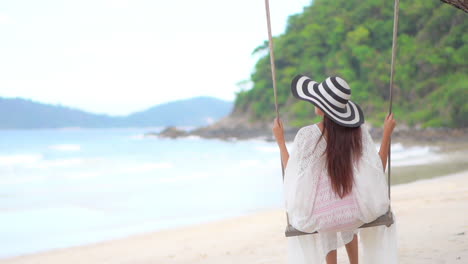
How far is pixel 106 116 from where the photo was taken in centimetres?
6875

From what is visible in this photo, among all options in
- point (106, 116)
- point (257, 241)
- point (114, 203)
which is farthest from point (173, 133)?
point (257, 241)

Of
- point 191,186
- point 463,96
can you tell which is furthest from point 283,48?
point 191,186

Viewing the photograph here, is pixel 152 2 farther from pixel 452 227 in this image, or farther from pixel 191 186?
pixel 452 227

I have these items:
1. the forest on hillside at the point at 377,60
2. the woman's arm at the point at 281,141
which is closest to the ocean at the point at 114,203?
the woman's arm at the point at 281,141

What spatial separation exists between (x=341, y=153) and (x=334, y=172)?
0.25 ft

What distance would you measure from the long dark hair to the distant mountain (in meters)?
50.8

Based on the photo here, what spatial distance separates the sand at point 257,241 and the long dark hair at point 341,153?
45.6 inches

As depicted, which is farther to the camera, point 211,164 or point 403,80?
point 403,80

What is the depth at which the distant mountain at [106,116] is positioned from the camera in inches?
2125

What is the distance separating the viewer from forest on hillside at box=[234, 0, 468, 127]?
80.5 feet

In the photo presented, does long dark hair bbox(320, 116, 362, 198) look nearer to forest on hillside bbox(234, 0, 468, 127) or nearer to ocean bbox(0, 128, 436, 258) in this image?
ocean bbox(0, 128, 436, 258)

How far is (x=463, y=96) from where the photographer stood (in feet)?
75.5

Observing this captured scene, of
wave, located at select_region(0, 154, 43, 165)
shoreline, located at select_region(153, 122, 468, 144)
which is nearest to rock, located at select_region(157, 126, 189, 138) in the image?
shoreline, located at select_region(153, 122, 468, 144)

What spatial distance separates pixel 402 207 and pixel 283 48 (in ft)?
97.1
